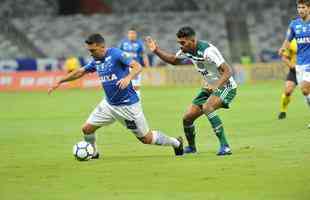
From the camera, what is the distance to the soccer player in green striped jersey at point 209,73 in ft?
41.6

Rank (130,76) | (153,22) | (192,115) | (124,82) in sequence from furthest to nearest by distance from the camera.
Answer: (153,22)
(192,115)
(130,76)
(124,82)

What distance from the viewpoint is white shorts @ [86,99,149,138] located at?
12828 mm

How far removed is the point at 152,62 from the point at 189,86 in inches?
281

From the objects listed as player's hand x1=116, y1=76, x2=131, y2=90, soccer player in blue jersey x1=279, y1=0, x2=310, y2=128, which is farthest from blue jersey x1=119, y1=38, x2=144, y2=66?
player's hand x1=116, y1=76, x2=131, y2=90

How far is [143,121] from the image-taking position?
12.9m

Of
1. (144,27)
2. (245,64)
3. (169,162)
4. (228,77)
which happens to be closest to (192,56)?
(228,77)

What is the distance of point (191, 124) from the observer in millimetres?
13648

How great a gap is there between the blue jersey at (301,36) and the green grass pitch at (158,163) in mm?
1409

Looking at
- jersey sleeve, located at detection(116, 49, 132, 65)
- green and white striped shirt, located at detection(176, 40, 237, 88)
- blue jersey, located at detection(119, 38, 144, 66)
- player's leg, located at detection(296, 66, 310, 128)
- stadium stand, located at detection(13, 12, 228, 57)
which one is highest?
jersey sleeve, located at detection(116, 49, 132, 65)

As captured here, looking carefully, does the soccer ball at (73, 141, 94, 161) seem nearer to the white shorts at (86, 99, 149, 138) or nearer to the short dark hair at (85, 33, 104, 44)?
the white shorts at (86, 99, 149, 138)

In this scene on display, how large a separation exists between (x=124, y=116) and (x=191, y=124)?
1.31m

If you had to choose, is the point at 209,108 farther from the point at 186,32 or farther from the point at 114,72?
the point at 114,72

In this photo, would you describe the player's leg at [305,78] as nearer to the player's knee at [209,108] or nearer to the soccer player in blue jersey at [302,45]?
the soccer player in blue jersey at [302,45]

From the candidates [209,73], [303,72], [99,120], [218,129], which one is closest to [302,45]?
[303,72]
